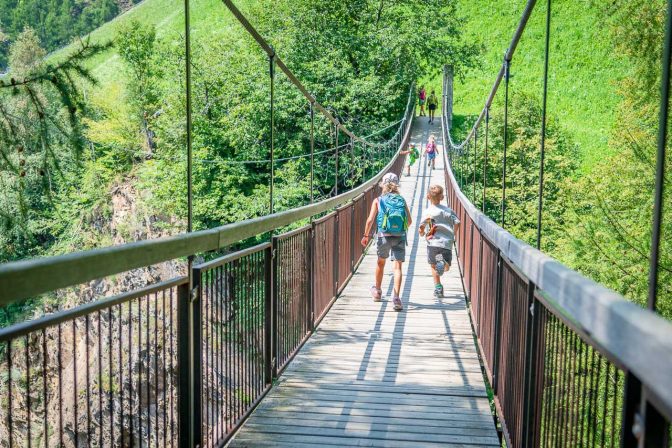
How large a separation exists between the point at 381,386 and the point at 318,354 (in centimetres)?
83

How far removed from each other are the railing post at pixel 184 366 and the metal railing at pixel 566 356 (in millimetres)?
1142

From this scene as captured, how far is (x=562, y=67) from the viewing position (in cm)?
4350

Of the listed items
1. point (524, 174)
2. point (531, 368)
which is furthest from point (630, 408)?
point (524, 174)

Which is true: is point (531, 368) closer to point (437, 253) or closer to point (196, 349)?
point (196, 349)

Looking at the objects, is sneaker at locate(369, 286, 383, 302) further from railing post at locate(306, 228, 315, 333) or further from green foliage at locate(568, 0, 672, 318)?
green foliage at locate(568, 0, 672, 318)

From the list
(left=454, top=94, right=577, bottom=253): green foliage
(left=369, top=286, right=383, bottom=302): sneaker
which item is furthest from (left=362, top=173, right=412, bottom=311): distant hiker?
(left=454, top=94, right=577, bottom=253): green foliage

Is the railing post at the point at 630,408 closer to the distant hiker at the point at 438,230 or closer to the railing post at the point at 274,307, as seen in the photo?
the railing post at the point at 274,307

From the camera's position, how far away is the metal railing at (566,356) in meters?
1.00

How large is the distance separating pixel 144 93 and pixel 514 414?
1372 inches

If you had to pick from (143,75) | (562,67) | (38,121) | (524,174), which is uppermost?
(562,67)

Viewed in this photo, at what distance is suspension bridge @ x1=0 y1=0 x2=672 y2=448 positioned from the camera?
1373 millimetres

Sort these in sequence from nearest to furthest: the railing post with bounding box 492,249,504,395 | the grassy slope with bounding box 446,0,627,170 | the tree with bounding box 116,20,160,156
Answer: the railing post with bounding box 492,249,504,395 < the tree with bounding box 116,20,160,156 < the grassy slope with bounding box 446,0,627,170

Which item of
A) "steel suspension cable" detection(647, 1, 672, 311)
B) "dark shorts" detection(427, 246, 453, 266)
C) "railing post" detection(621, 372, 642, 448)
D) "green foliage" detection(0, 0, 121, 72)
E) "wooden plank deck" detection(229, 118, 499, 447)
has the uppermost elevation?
"green foliage" detection(0, 0, 121, 72)

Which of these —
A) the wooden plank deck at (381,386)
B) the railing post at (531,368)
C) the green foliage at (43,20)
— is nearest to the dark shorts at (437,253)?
the wooden plank deck at (381,386)
